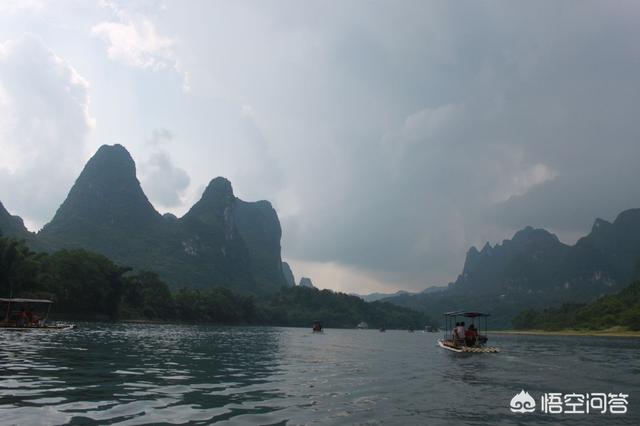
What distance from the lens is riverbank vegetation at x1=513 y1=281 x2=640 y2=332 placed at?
410 ft

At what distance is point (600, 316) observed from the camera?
140 metres

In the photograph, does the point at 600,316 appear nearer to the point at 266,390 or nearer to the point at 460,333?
the point at 460,333

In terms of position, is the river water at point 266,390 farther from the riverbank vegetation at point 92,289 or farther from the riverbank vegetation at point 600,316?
the riverbank vegetation at point 600,316

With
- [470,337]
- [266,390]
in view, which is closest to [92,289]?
[470,337]

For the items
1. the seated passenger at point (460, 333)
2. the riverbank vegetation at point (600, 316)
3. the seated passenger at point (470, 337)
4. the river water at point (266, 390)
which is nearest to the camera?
the river water at point (266, 390)

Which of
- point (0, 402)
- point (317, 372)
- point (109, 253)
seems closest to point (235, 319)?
point (109, 253)

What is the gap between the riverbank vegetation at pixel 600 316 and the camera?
125 m

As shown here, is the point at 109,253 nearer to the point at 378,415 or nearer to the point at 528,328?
the point at 528,328

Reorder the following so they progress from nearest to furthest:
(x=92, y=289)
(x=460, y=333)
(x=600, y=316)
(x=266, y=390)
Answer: (x=266, y=390), (x=460, y=333), (x=92, y=289), (x=600, y=316)

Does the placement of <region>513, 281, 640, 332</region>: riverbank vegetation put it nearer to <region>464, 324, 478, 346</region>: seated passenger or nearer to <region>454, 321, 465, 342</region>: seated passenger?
<region>464, 324, 478, 346</region>: seated passenger

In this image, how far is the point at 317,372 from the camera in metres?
23.6

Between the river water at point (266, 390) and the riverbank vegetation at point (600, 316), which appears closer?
the river water at point (266, 390)

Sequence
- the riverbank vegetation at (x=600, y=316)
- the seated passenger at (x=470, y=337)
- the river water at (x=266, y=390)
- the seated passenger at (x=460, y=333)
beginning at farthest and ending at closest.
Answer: the riverbank vegetation at (x=600, y=316)
the seated passenger at (x=460, y=333)
the seated passenger at (x=470, y=337)
the river water at (x=266, y=390)

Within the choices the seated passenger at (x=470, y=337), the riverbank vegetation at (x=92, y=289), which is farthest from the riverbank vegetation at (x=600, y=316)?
the riverbank vegetation at (x=92, y=289)
